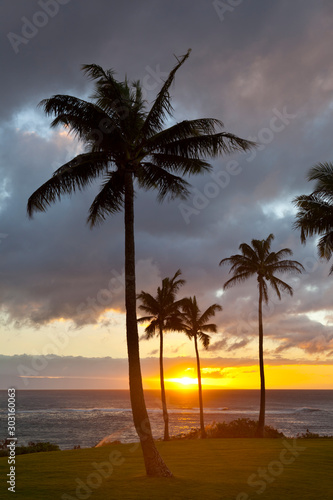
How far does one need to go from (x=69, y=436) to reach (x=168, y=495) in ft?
200

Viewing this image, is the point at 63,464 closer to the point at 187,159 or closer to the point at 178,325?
the point at 187,159

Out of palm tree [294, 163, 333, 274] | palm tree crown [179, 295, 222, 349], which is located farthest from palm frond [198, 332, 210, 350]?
palm tree [294, 163, 333, 274]

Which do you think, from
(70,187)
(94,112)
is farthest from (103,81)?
(70,187)

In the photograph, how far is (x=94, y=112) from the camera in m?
14.2

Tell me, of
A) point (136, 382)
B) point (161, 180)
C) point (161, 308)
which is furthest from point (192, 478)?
point (161, 308)

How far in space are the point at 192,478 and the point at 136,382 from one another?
324 cm

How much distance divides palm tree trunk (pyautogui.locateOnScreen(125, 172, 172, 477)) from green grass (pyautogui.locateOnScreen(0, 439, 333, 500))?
0.44m

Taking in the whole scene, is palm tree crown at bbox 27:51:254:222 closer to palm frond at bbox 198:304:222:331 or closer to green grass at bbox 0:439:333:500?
green grass at bbox 0:439:333:500

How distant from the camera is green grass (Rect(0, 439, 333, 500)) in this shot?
1069 cm

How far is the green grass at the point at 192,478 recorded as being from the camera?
35.1ft

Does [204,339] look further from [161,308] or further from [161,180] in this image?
[161,180]

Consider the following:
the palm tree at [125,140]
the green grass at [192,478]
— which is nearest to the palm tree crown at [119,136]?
the palm tree at [125,140]

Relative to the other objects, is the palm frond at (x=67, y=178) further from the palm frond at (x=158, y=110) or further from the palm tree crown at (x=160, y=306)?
the palm tree crown at (x=160, y=306)

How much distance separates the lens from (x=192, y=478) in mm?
12672
